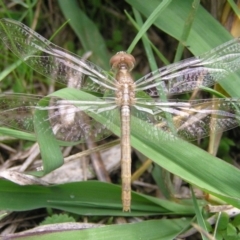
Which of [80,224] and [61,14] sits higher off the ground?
[61,14]

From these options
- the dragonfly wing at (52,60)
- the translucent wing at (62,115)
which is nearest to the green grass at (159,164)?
the translucent wing at (62,115)

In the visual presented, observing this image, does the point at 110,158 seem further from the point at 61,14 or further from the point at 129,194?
the point at 61,14

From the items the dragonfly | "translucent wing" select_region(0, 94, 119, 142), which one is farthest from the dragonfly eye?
"translucent wing" select_region(0, 94, 119, 142)

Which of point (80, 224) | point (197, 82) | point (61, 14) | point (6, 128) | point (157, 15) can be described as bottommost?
point (80, 224)

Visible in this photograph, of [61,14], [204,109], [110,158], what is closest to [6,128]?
[110,158]

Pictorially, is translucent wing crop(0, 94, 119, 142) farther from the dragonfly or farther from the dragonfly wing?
the dragonfly wing

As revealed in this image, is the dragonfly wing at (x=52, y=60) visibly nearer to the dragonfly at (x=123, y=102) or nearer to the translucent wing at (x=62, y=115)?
the dragonfly at (x=123, y=102)

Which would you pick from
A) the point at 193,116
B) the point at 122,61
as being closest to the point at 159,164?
the point at 193,116

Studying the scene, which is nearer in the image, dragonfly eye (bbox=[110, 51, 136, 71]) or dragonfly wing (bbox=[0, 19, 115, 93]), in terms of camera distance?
dragonfly wing (bbox=[0, 19, 115, 93])
